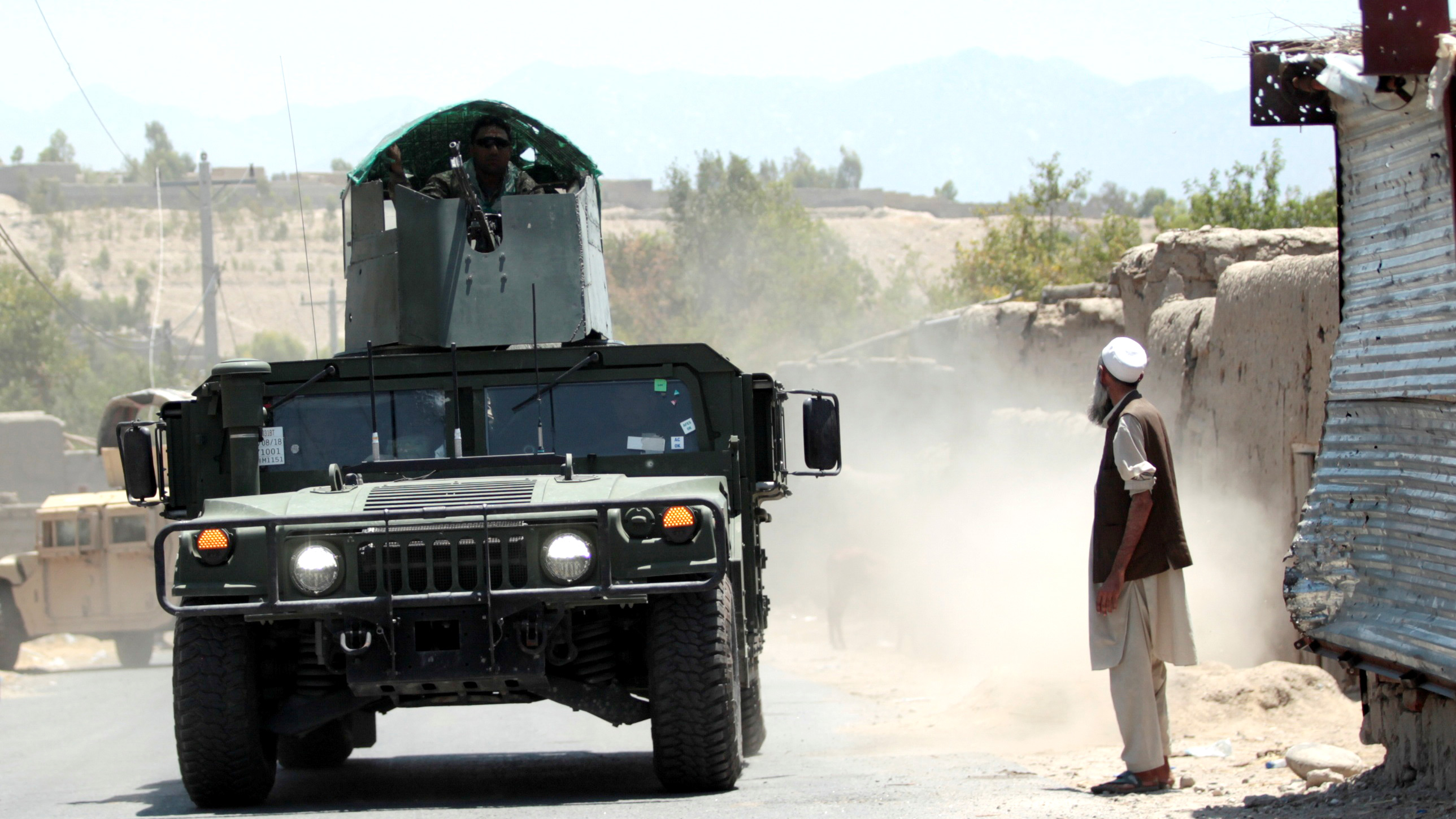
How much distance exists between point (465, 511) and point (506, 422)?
140cm

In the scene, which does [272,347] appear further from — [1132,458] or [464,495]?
[1132,458]

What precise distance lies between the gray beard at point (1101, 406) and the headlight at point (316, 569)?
3.02 metres

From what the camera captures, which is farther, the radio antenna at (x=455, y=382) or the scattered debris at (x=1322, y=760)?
the radio antenna at (x=455, y=382)

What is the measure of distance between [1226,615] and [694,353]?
4238 mm

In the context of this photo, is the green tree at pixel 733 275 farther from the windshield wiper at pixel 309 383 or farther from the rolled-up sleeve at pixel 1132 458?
the rolled-up sleeve at pixel 1132 458

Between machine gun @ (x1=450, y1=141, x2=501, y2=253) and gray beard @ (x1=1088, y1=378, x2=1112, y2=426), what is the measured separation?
3531 millimetres

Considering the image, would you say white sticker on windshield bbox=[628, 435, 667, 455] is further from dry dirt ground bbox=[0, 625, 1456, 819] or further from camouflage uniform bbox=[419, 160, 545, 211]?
dry dirt ground bbox=[0, 625, 1456, 819]

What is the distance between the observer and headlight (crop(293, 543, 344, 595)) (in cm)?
617

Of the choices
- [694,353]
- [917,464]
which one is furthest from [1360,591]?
[917,464]

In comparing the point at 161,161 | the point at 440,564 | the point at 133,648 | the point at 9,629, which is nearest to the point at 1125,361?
the point at 440,564

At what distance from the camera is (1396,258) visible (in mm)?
6035

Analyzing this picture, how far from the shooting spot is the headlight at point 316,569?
617 centimetres

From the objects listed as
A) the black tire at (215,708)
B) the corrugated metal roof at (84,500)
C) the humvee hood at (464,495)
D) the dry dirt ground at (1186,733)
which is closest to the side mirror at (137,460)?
the humvee hood at (464,495)

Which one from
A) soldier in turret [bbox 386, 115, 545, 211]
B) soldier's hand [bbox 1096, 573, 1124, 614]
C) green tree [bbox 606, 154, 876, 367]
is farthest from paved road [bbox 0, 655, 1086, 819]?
green tree [bbox 606, 154, 876, 367]
